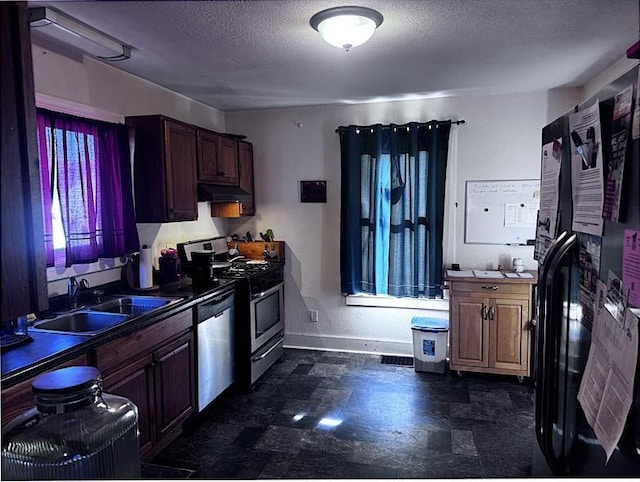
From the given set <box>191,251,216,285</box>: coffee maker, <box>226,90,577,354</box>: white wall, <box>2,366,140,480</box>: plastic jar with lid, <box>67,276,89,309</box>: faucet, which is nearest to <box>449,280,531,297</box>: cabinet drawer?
<box>226,90,577,354</box>: white wall

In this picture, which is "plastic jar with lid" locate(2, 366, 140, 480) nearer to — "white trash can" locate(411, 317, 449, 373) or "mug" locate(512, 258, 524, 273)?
"white trash can" locate(411, 317, 449, 373)

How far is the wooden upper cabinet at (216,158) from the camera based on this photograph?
3.52m

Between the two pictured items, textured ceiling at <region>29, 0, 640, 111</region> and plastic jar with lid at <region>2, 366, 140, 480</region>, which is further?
textured ceiling at <region>29, 0, 640, 111</region>

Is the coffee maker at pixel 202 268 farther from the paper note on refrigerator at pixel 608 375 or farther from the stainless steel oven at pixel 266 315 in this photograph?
the paper note on refrigerator at pixel 608 375

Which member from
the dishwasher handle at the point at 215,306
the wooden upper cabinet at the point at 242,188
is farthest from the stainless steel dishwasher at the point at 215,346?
the wooden upper cabinet at the point at 242,188

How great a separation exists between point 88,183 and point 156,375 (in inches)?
49.3

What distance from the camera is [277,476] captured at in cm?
240

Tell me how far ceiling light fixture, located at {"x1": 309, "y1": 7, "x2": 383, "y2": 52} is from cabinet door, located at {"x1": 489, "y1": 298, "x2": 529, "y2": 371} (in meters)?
2.35

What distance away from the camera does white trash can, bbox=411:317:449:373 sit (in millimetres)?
3736

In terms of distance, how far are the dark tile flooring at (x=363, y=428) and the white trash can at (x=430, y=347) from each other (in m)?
0.10

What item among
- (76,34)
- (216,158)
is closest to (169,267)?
(216,158)

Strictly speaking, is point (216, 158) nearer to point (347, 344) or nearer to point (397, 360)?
point (347, 344)

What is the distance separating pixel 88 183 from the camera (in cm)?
273

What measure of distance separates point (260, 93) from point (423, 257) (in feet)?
6.64
